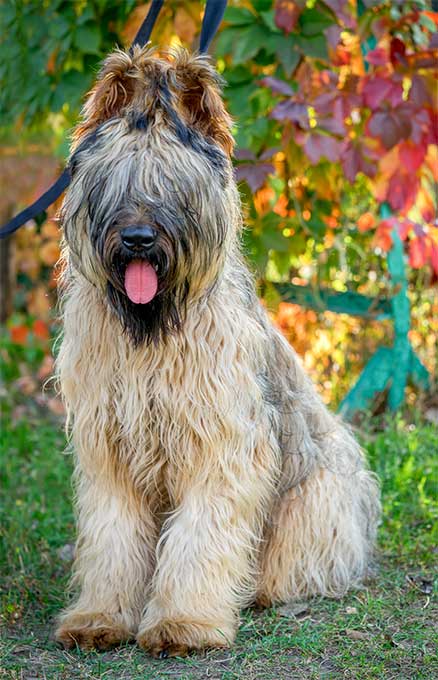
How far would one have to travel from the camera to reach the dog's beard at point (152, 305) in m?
3.19

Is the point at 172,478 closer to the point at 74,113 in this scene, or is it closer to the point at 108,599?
the point at 108,599

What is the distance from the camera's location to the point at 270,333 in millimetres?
3895

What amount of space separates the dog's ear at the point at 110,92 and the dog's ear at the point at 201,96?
0.17m

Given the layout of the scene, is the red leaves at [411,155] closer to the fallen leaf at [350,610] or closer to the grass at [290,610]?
the grass at [290,610]

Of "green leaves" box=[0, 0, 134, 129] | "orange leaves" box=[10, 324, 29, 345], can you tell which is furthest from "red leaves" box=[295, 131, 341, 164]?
"orange leaves" box=[10, 324, 29, 345]

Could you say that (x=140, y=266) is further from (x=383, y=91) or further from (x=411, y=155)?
(x=411, y=155)

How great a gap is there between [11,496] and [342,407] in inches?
80.8

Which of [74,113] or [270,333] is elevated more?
[74,113]

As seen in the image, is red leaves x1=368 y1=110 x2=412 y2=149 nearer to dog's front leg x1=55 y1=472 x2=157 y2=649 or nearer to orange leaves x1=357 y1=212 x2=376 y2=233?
orange leaves x1=357 y1=212 x2=376 y2=233

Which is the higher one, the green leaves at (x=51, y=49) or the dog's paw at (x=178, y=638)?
the green leaves at (x=51, y=49)

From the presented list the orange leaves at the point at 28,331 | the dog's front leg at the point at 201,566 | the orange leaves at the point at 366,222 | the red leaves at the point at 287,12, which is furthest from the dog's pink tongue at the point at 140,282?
the orange leaves at the point at 28,331

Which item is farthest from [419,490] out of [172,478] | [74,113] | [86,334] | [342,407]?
[74,113]

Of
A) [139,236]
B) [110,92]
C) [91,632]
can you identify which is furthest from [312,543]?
[110,92]

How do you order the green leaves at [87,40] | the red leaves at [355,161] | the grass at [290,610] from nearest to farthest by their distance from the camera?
1. the grass at [290,610]
2. the red leaves at [355,161]
3. the green leaves at [87,40]
